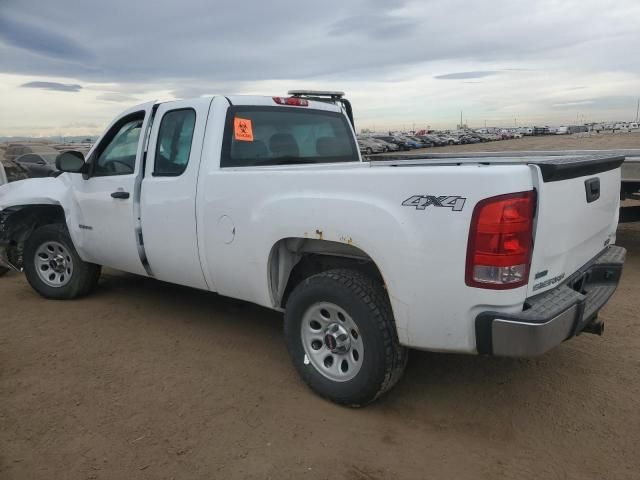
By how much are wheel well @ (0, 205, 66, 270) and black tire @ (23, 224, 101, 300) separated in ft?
0.67

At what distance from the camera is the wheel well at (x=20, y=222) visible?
5.60m

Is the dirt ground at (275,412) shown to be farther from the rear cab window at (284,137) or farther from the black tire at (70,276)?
the rear cab window at (284,137)

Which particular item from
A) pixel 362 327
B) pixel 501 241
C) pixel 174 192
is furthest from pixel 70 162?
pixel 501 241

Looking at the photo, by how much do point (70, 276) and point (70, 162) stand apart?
4.37ft

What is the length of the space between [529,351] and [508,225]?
0.62m

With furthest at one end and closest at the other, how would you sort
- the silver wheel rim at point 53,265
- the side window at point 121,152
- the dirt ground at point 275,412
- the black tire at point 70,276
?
the silver wheel rim at point 53,265, the black tire at point 70,276, the side window at point 121,152, the dirt ground at point 275,412

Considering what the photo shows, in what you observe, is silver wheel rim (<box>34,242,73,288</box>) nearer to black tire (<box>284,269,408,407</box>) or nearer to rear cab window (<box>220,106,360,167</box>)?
rear cab window (<box>220,106,360,167</box>)

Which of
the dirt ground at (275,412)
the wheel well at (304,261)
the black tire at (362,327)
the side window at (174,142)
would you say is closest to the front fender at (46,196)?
the dirt ground at (275,412)

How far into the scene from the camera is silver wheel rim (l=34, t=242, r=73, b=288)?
5445 mm

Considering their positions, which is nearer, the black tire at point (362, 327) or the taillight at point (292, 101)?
the black tire at point (362, 327)

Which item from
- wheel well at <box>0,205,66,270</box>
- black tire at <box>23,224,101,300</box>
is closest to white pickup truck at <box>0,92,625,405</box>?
black tire at <box>23,224,101,300</box>

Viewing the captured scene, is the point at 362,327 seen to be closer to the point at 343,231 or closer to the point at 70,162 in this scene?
the point at 343,231

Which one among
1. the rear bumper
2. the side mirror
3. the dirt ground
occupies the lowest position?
the dirt ground

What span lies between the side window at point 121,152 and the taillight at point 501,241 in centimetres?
307
